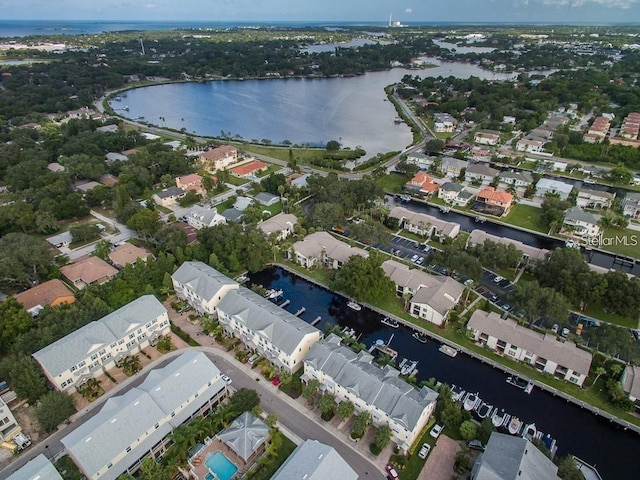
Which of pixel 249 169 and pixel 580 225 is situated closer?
pixel 580 225

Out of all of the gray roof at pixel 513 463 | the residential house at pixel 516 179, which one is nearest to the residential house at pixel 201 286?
the gray roof at pixel 513 463

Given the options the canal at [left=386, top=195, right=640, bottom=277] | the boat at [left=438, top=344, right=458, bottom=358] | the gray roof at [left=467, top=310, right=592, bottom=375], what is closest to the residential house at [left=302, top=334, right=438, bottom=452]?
the boat at [left=438, top=344, right=458, bottom=358]

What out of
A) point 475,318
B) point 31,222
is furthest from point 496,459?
point 31,222

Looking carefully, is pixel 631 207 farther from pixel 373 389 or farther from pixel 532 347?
pixel 373 389

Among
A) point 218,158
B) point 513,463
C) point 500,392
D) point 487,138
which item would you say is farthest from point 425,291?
point 487,138

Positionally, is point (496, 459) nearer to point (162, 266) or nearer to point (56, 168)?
point (162, 266)

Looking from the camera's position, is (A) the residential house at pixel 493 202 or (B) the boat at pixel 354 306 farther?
(A) the residential house at pixel 493 202

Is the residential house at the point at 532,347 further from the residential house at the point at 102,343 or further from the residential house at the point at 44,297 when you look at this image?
the residential house at the point at 44,297
